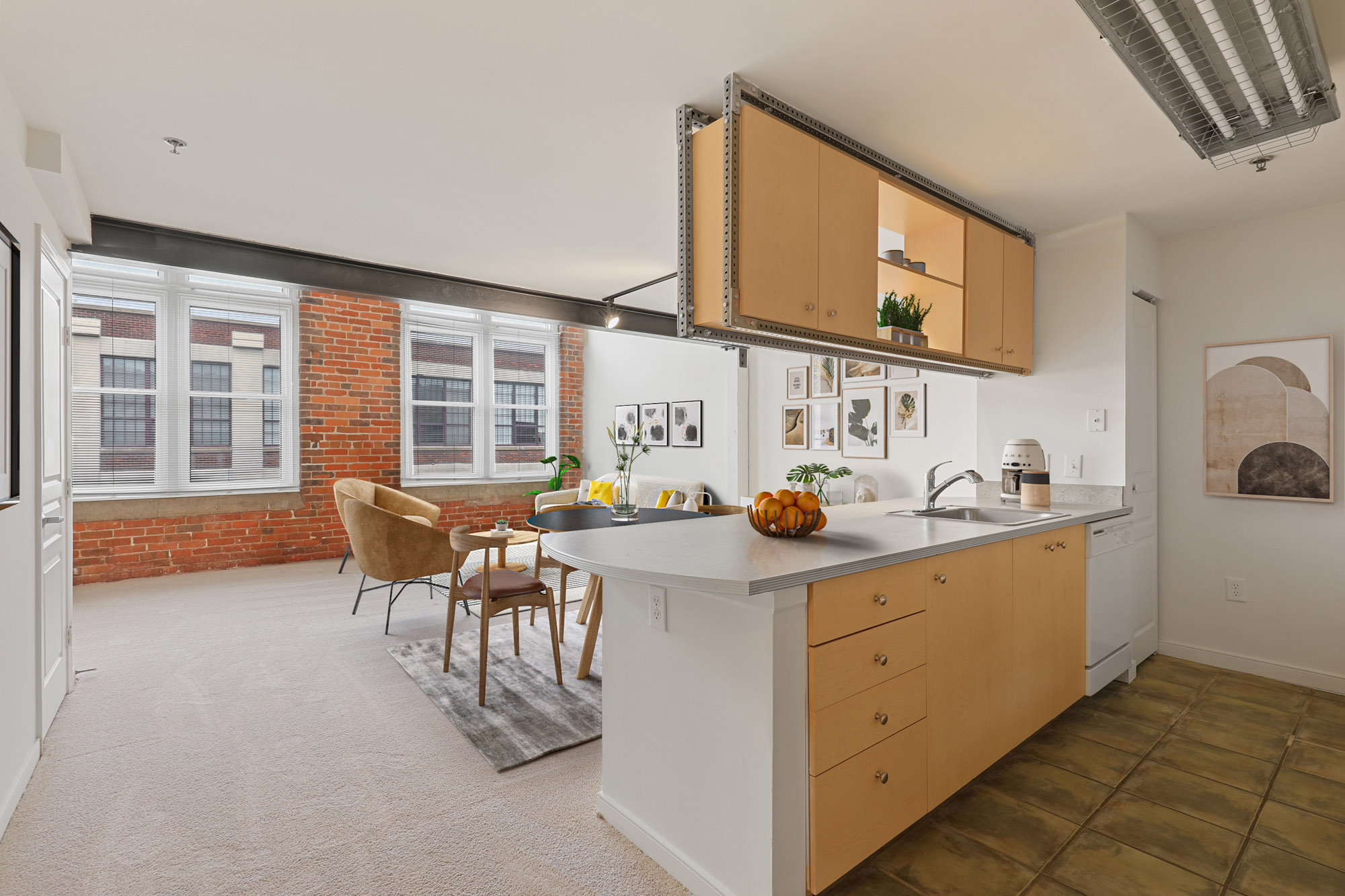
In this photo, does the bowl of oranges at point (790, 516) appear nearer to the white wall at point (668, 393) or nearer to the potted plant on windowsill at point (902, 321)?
the potted plant on windowsill at point (902, 321)

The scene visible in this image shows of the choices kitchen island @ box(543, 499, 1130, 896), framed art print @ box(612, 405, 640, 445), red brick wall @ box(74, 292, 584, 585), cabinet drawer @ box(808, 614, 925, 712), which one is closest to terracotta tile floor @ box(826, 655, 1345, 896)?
kitchen island @ box(543, 499, 1130, 896)

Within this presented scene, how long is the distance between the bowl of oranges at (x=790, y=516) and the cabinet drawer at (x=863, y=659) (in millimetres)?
435

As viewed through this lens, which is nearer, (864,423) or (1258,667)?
(1258,667)

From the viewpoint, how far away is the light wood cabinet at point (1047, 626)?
2.47m

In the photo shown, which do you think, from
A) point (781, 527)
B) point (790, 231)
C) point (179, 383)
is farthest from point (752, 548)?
point (179, 383)

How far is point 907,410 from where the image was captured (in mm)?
4906

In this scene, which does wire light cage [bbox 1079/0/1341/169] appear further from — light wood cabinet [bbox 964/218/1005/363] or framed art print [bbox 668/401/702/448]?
framed art print [bbox 668/401/702/448]

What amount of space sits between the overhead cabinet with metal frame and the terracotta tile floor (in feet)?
5.54

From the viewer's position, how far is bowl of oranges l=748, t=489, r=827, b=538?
2172 mm

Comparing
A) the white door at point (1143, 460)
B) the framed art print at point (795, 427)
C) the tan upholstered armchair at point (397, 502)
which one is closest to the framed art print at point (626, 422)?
the framed art print at point (795, 427)

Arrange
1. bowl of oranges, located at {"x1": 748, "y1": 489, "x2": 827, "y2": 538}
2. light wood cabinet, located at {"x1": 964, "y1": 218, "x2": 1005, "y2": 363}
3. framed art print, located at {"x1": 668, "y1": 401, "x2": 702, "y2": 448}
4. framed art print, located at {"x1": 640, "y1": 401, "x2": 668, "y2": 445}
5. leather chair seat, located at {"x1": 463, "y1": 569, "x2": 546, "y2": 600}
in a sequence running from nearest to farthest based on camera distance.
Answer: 1. bowl of oranges, located at {"x1": 748, "y1": 489, "x2": 827, "y2": 538}
2. light wood cabinet, located at {"x1": 964, "y1": 218, "x2": 1005, "y2": 363}
3. leather chair seat, located at {"x1": 463, "y1": 569, "x2": 546, "y2": 600}
4. framed art print, located at {"x1": 668, "y1": 401, "x2": 702, "y2": 448}
5. framed art print, located at {"x1": 640, "y1": 401, "x2": 668, "y2": 445}

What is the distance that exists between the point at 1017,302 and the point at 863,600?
8.11 ft

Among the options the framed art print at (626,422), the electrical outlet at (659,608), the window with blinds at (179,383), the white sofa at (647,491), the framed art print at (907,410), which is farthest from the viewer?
the framed art print at (626,422)

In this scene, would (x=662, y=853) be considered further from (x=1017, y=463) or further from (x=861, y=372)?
(x=861, y=372)
